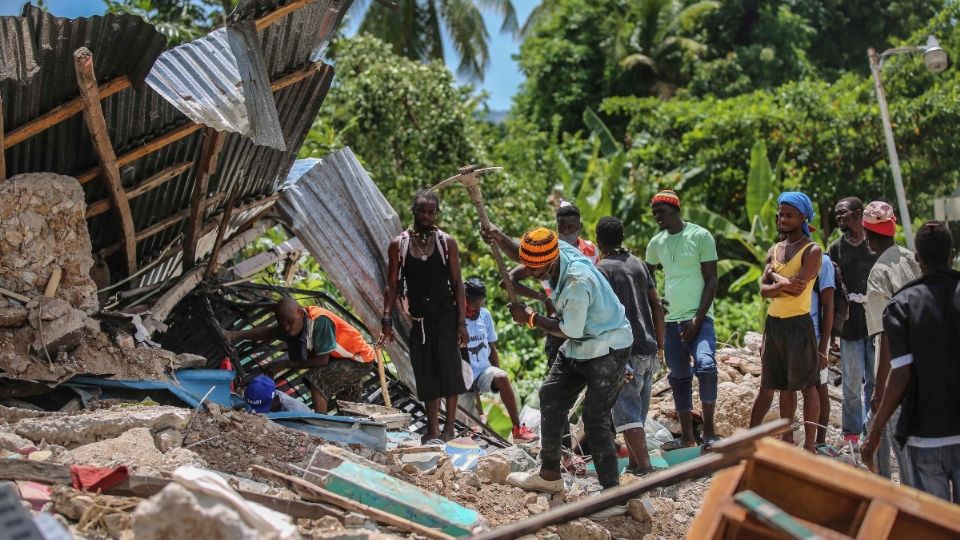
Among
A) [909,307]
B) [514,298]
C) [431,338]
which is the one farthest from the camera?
[431,338]

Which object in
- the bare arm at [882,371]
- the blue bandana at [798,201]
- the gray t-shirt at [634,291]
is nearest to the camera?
the bare arm at [882,371]

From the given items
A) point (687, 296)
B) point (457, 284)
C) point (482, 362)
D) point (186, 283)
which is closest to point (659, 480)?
point (687, 296)

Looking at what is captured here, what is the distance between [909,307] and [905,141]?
16365 millimetres

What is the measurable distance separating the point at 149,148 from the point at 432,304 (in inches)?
86.7

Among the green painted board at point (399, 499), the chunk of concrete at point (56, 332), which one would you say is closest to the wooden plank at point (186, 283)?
the chunk of concrete at point (56, 332)

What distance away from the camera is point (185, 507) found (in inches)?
148

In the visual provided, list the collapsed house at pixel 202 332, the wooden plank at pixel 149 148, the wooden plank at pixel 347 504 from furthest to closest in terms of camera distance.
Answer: the wooden plank at pixel 149 148 < the wooden plank at pixel 347 504 < the collapsed house at pixel 202 332

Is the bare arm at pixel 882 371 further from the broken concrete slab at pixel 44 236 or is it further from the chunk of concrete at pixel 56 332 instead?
the broken concrete slab at pixel 44 236

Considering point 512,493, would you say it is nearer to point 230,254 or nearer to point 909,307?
point 909,307

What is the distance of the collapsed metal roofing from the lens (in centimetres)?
599

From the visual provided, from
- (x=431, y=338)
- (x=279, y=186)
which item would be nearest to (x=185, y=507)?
(x=431, y=338)

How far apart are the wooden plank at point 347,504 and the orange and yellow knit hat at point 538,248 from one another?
1.64 meters

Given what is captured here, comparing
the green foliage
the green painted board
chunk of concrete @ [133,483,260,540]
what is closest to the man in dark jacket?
the green painted board

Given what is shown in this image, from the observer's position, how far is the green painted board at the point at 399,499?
5.04 metres
